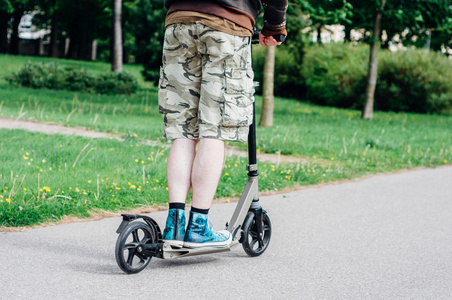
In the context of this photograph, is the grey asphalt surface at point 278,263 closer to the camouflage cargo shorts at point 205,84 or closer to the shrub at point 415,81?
the camouflage cargo shorts at point 205,84

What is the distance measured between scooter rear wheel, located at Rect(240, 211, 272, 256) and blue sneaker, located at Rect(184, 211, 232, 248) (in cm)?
24

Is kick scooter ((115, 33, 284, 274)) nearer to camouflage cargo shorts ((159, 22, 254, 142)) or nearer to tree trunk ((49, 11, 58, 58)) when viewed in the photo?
camouflage cargo shorts ((159, 22, 254, 142))

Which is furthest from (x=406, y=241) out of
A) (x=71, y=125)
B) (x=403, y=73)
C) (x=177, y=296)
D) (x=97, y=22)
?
(x=97, y=22)

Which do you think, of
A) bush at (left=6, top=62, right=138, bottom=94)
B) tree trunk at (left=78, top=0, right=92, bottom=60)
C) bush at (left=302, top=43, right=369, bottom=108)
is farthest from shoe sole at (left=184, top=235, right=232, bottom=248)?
tree trunk at (left=78, top=0, right=92, bottom=60)

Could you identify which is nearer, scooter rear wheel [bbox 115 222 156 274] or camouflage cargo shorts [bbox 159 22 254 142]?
scooter rear wheel [bbox 115 222 156 274]

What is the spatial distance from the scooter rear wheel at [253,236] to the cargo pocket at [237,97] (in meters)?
0.63

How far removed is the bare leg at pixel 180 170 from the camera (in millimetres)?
3088

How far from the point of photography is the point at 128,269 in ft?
9.62

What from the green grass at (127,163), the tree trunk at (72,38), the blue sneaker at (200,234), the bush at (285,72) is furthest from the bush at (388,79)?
the tree trunk at (72,38)

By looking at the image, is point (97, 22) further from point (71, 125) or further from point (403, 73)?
point (71, 125)

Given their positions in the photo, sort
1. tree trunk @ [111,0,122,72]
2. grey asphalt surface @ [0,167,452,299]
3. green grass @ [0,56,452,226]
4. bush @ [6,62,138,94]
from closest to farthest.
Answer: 1. grey asphalt surface @ [0,167,452,299]
2. green grass @ [0,56,452,226]
3. bush @ [6,62,138,94]
4. tree trunk @ [111,0,122,72]

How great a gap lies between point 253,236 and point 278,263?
0.23m

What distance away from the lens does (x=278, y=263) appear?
3.39 meters

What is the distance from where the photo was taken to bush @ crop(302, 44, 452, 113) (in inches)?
859
